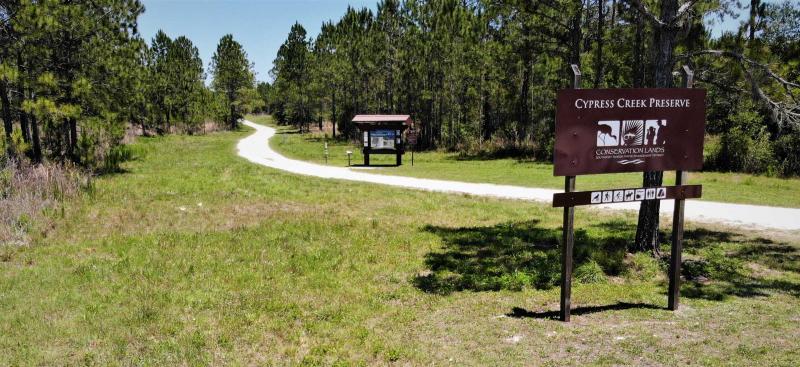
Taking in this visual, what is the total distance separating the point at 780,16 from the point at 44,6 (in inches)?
722

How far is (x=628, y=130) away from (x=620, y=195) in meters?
0.74

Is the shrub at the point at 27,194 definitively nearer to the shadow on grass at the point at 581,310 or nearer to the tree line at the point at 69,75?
the tree line at the point at 69,75

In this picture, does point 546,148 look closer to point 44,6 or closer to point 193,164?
point 193,164

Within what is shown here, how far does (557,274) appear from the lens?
768 centimetres

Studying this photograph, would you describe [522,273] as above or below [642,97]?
below

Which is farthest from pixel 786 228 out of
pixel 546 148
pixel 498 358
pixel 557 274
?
pixel 546 148

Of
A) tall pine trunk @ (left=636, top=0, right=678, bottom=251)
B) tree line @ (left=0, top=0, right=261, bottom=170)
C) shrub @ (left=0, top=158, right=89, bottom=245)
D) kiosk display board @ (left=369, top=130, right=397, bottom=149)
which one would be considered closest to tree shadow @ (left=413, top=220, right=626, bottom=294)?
tall pine trunk @ (left=636, top=0, right=678, bottom=251)

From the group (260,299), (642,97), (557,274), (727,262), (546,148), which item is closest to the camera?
(642,97)

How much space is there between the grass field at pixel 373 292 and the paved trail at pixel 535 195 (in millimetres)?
1323

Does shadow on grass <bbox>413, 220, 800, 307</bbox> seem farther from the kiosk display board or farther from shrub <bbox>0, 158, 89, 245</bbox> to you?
the kiosk display board

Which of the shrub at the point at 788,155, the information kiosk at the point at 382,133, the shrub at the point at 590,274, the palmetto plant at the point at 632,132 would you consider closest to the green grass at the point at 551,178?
the shrub at the point at 788,155

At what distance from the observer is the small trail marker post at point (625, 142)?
18.8 feet

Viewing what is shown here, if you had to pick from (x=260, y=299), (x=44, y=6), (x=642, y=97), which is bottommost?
(x=260, y=299)

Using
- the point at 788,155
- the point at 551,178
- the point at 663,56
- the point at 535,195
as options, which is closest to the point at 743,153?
the point at 788,155
